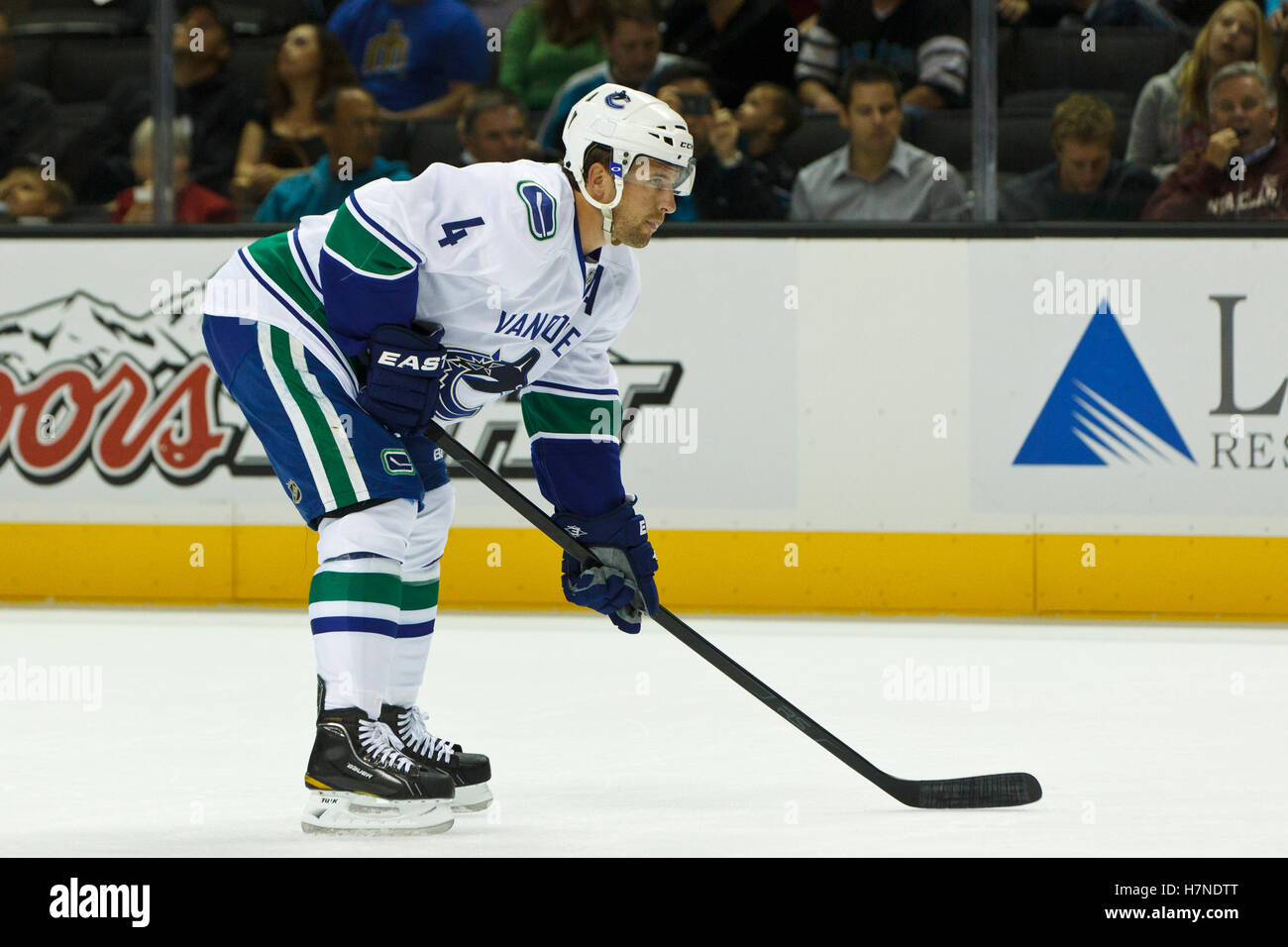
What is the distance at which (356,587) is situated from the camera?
2.70 metres

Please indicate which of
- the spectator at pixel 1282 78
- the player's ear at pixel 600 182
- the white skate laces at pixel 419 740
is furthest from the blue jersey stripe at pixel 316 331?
the spectator at pixel 1282 78

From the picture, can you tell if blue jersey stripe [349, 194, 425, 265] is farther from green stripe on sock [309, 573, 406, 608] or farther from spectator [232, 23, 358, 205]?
spectator [232, 23, 358, 205]

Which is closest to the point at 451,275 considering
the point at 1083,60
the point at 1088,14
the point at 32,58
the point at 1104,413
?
the point at 1104,413

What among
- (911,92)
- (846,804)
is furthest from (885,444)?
(846,804)

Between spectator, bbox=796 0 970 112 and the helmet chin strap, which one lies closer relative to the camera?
the helmet chin strap

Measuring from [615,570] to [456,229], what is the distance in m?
0.65

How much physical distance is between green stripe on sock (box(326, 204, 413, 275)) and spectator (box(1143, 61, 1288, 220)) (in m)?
3.03

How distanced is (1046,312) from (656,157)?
8.40ft

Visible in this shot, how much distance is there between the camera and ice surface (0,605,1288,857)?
2682mm

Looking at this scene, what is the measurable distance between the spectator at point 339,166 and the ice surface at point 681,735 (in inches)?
49.0

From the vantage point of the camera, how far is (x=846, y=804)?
2.94 meters

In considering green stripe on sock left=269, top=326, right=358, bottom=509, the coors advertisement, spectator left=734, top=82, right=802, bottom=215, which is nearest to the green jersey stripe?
green stripe on sock left=269, top=326, right=358, bottom=509

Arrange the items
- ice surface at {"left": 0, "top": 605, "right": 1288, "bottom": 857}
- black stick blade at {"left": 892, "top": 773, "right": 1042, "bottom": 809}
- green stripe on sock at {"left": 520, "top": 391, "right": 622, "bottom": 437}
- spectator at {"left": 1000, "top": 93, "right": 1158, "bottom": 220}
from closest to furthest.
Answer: ice surface at {"left": 0, "top": 605, "right": 1288, "bottom": 857}, black stick blade at {"left": 892, "top": 773, "right": 1042, "bottom": 809}, green stripe on sock at {"left": 520, "top": 391, "right": 622, "bottom": 437}, spectator at {"left": 1000, "top": 93, "right": 1158, "bottom": 220}

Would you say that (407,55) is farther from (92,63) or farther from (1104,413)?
(1104,413)
